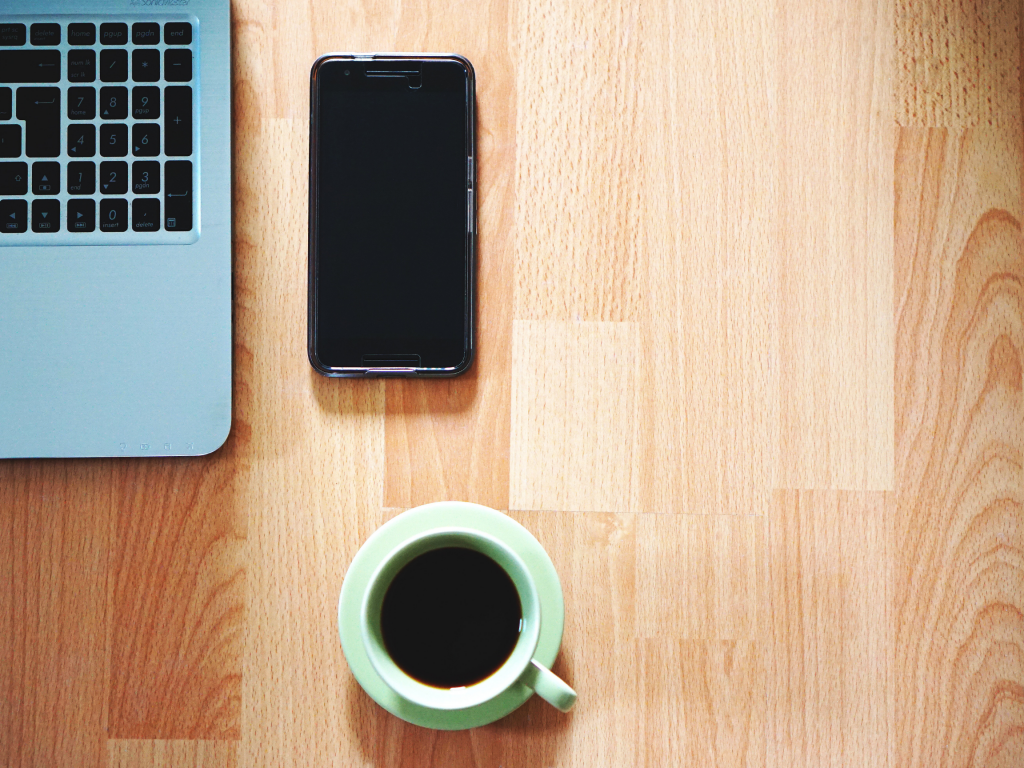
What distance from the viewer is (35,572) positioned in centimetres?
51

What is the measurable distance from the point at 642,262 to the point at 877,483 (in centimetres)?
22

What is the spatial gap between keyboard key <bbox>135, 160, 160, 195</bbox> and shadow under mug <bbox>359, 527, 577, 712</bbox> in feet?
0.92

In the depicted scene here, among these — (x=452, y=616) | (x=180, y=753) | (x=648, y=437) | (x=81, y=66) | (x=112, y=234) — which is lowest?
(x=180, y=753)

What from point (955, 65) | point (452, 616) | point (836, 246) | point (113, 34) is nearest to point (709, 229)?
point (836, 246)

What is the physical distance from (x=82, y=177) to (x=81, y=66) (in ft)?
0.24

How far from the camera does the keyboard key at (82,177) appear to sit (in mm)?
494

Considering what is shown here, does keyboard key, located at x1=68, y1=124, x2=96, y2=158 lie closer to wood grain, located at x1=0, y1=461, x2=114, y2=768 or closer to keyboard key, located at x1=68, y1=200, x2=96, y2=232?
keyboard key, located at x1=68, y1=200, x2=96, y2=232

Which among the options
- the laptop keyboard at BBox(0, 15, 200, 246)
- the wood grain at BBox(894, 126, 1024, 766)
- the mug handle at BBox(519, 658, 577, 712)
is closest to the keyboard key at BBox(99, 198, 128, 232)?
the laptop keyboard at BBox(0, 15, 200, 246)

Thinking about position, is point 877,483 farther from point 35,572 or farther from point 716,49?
point 35,572

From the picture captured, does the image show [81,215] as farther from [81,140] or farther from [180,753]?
[180,753]

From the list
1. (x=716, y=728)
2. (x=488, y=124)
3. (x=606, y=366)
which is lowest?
(x=716, y=728)

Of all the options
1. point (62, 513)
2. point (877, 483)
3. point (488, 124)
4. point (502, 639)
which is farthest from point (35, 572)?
point (877, 483)

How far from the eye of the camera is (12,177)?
19.6 inches

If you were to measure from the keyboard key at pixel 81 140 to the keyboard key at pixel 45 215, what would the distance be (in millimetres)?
34
